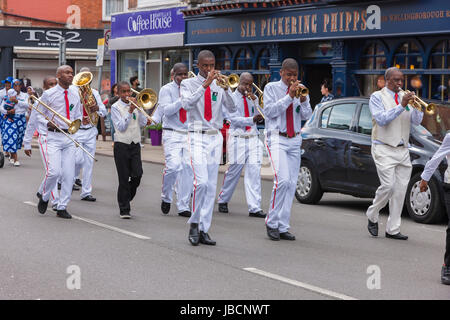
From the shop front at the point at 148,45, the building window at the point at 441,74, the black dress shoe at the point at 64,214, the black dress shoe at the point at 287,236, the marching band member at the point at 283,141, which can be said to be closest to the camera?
the marching band member at the point at 283,141

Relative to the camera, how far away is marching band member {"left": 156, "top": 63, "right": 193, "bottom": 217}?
1196cm

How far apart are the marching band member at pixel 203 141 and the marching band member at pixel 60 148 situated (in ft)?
8.59

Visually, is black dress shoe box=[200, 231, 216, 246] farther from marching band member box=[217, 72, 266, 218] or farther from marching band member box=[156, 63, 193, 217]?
marching band member box=[217, 72, 266, 218]

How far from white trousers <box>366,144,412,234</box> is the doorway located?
1218 centimetres

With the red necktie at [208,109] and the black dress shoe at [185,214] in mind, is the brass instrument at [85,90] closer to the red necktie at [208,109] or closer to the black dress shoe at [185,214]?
the black dress shoe at [185,214]

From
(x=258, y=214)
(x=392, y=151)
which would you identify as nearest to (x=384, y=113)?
(x=392, y=151)

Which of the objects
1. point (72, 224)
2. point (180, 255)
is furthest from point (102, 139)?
point (180, 255)

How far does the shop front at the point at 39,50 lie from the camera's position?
3919 centimetres

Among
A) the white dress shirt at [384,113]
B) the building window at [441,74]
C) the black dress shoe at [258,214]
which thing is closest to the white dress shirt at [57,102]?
the black dress shoe at [258,214]

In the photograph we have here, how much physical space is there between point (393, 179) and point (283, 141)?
4.51 ft

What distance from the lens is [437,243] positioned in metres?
10.1

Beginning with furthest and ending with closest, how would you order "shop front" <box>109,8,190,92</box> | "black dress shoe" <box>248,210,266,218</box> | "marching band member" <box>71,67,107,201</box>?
"shop front" <box>109,8,190,92</box>, "marching band member" <box>71,67,107,201</box>, "black dress shoe" <box>248,210,266,218</box>

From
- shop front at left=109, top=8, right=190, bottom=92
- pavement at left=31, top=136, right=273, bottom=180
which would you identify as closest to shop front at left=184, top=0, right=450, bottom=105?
shop front at left=109, top=8, right=190, bottom=92
